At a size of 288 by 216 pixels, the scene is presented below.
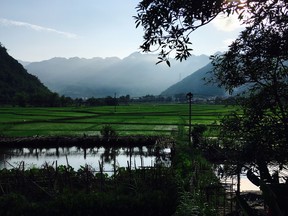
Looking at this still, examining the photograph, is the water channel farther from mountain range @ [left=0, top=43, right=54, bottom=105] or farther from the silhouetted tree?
mountain range @ [left=0, top=43, right=54, bottom=105]

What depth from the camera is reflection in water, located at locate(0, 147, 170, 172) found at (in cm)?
2689

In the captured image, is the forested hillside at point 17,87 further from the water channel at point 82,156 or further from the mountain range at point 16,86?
the water channel at point 82,156

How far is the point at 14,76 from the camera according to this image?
323 ft

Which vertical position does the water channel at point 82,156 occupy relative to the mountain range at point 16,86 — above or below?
below

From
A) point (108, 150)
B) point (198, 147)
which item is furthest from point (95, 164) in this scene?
point (198, 147)

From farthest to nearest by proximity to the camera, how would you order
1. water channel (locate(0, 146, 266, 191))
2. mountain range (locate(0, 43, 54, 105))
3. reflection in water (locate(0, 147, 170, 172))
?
mountain range (locate(0, 43, 54, 105)) < reflection in water (locate(0, 147, 170, 172)) < water channel (locate(0, 146, 266, 191))

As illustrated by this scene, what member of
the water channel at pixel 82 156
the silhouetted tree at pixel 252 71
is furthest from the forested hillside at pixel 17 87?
the silhouetted tree at pixel 252 71

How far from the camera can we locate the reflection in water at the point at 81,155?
1059 inches

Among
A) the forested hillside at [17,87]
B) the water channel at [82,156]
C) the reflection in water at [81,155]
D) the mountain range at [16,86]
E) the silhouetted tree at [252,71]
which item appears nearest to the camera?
the silhouetted tree at [252,71]

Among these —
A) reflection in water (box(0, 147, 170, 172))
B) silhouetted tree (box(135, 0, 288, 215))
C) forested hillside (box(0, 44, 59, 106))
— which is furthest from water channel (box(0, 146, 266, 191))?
forested hillside (box(0, 44, 59, 106))

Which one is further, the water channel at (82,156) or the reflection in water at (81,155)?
the reflection in water at (81,155)

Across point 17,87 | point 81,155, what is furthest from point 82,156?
point 17,87

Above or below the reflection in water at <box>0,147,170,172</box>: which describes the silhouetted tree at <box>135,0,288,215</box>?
above

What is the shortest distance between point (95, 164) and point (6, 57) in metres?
89.2
